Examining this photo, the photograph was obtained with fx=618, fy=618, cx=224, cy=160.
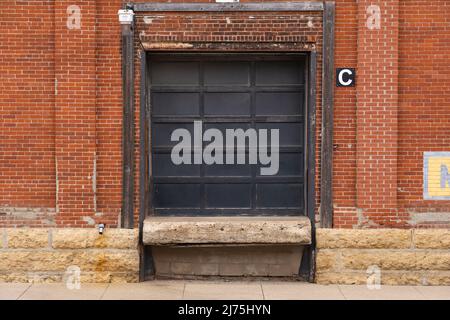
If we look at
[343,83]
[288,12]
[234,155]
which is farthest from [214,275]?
[288,12]

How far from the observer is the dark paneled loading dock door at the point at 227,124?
962cm

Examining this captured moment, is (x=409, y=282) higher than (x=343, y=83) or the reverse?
the reverse

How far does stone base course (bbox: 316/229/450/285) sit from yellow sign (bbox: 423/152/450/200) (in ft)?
1.81

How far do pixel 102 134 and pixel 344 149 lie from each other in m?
3.63

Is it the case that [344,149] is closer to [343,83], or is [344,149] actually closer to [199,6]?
[343,83]

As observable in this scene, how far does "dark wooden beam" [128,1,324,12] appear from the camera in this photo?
9.15 meters

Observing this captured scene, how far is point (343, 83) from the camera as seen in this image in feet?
Answer: 30.1

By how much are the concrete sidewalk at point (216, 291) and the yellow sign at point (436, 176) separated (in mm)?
1384

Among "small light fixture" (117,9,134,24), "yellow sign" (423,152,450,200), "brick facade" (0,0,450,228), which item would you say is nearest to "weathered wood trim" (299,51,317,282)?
"brick facade" (0,0,450,228)

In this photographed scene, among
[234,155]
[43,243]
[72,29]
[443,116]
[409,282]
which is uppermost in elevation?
[72,29]

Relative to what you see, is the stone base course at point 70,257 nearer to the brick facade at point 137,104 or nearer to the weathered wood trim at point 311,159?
the brick facade at point 137,104

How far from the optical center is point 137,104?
30.4 ft

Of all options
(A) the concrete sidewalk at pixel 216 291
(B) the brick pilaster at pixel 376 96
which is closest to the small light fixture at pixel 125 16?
(B) the brick pilaster at pixel 376 96

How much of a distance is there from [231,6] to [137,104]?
2.02 metres
